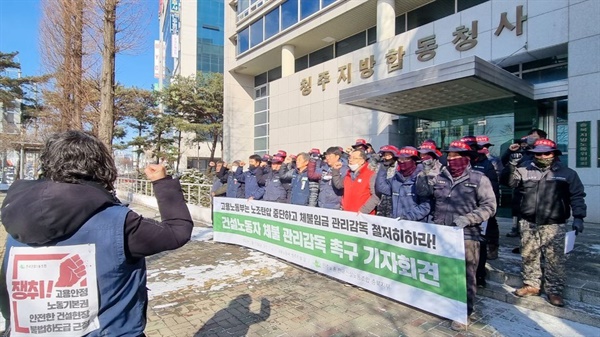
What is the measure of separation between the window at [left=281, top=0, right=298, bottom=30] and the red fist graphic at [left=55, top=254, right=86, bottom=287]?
1696 centimetres

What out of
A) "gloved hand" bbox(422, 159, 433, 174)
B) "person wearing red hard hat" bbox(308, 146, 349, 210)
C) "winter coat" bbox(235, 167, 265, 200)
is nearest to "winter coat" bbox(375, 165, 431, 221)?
"gloved hand" bbox(422, 159, 433, 174)

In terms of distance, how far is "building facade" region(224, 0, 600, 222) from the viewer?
317 inches

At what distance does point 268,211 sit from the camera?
6.12 metres

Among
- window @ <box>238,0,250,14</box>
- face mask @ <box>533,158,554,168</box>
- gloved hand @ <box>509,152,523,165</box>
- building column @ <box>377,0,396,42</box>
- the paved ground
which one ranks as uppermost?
window @ <box>238,0,250,14</box>

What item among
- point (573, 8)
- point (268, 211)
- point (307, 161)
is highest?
point (573, 8)

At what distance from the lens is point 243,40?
2098cm

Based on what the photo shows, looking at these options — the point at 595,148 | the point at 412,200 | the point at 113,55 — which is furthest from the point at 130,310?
the point at 595,148

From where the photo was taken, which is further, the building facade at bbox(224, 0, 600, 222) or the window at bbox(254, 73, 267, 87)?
the window at bbox(254, 73, 267, 87)

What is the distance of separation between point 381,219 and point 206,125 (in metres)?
22.8

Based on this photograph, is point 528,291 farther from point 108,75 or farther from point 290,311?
point 108,75

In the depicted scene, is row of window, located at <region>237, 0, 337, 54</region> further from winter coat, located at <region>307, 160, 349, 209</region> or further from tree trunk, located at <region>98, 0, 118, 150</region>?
winter coat, located at <region>307, 160, 349, 209</region>

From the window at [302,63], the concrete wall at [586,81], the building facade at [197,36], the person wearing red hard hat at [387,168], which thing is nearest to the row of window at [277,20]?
the window at [302,63]

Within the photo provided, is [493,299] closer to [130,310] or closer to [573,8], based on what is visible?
[130,310]

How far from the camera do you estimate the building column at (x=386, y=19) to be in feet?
40.4
